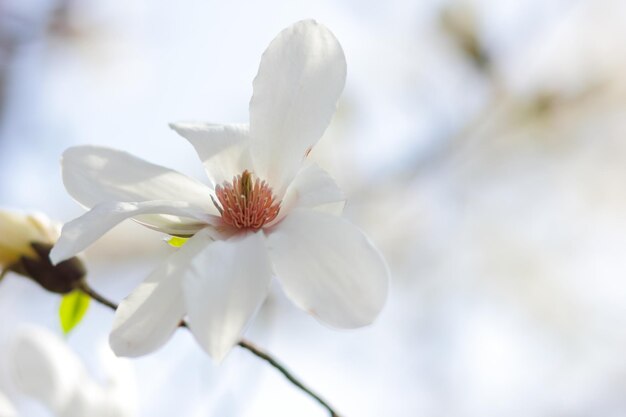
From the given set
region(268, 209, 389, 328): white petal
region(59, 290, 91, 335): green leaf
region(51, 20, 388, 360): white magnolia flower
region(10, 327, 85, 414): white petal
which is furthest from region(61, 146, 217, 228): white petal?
region(10, 327, 85, 414): white petal

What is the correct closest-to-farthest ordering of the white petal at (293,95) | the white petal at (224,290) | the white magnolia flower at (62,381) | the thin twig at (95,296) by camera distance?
the white petal at (224,290), the white petal at (293,95), the thin twig at (95,296), the white magnolia flower at (62,381)

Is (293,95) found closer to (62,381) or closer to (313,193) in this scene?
(313,193)

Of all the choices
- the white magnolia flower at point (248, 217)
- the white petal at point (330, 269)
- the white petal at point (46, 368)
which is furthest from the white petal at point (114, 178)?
the white petal at point (46, 368)

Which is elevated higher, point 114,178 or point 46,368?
point 114,178

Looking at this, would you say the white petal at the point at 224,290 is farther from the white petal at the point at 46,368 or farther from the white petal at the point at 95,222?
the white petal at the point at 46,368

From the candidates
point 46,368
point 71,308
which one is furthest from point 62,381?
point 71,308

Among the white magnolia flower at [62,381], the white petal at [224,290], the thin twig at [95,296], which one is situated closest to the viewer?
the white petal at [224,290]
